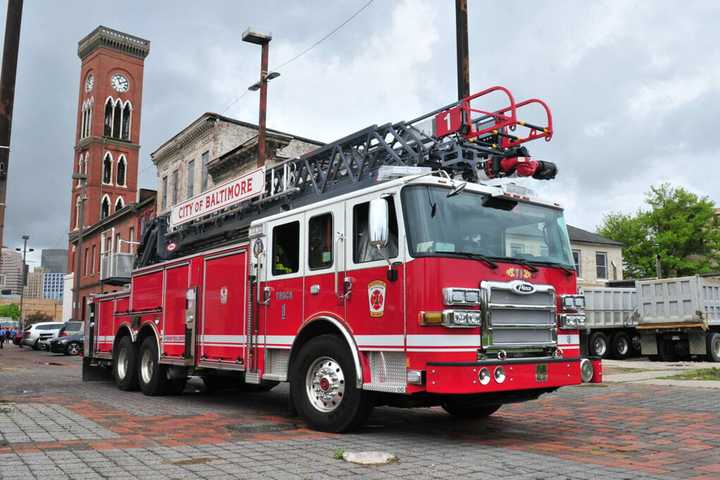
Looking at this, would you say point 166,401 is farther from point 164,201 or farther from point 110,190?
point 110,190

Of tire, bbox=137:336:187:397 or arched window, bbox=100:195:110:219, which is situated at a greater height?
arched window, bbox=100:195:110:219

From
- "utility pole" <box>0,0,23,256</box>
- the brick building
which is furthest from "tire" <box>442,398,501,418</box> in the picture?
the brick building

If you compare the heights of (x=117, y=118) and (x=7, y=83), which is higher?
(x=117, y=118)

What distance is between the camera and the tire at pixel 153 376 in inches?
436

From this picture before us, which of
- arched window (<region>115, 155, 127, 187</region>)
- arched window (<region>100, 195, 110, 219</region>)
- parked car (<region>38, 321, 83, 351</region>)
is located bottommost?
parked car (<region>38, 321, 83, 351</region>)

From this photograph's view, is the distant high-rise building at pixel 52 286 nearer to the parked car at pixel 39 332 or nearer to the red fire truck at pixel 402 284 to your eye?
the parked car at pixel 39 332

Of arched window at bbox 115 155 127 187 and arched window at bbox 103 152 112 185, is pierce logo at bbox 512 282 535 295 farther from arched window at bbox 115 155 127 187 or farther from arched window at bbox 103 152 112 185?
arched window at bbox 115 155 127 187

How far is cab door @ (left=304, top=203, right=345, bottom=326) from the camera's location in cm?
748

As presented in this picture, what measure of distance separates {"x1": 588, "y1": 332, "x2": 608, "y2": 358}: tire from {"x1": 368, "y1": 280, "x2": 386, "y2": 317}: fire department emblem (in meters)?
18.4

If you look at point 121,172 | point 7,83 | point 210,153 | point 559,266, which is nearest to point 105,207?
point 121,172

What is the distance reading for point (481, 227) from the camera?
7004 mm

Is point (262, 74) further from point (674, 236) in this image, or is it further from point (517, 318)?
point (674, 236)

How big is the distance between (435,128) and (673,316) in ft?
53.1

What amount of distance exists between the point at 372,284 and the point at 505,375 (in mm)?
1613
